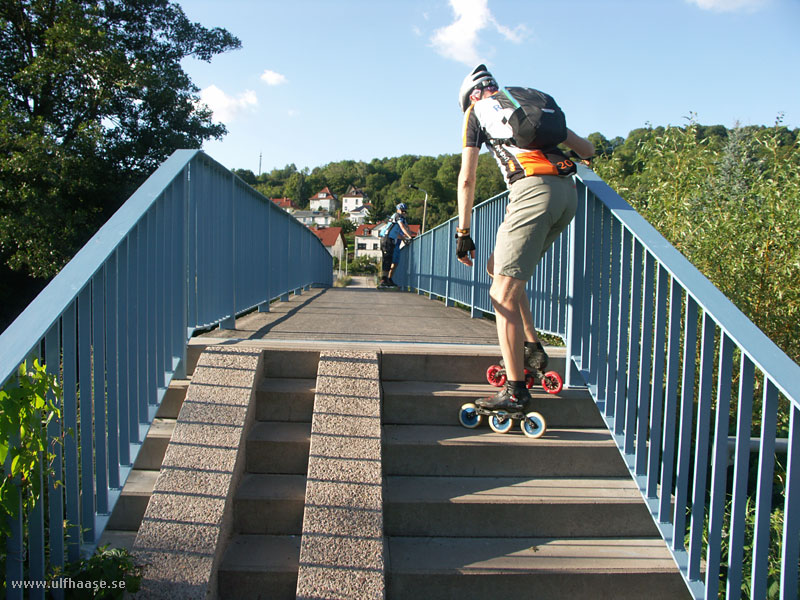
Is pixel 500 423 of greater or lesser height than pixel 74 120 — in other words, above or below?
below

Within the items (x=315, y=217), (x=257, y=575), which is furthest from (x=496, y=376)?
(x=315, y=217)

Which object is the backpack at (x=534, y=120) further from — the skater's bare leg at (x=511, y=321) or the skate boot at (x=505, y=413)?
the skate boot at (x=505, y=413)

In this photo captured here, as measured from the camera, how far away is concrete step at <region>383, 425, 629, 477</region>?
3.21 metres

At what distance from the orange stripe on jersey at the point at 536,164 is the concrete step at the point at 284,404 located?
64.3 inches

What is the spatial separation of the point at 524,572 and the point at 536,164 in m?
1.95

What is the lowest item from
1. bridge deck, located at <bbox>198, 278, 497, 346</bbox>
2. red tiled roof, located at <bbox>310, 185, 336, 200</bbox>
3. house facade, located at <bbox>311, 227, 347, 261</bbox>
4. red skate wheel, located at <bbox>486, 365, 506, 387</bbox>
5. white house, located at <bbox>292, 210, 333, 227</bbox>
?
red skate wheel, located at <bbox>486, 365, 506, 387</bbox>

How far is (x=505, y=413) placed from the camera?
327 cm

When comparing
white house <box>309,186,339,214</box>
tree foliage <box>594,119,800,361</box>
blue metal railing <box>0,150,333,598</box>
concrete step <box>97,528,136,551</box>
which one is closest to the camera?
blue metal railing <box>0,150,333,598</box>

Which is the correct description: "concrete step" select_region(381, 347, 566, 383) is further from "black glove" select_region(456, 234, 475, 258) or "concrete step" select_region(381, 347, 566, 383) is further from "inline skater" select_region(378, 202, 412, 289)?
"inline skater" select_region(378, 202, 412, 289)

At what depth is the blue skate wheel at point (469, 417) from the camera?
3.40m

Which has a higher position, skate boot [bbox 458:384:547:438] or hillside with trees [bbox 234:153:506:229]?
hillside with trees [bbox 234:153:506:229]

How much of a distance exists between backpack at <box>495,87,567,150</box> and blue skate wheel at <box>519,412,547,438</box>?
4.61 ft

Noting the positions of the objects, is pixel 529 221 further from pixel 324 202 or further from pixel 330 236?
pixel 324 202

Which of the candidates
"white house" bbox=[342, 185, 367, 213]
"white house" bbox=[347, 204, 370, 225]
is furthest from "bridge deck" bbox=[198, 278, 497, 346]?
"white house" bbox=[342, 185, 367, 213]
